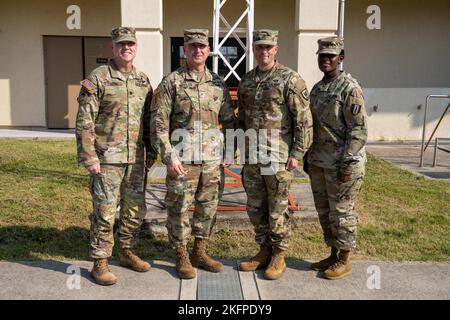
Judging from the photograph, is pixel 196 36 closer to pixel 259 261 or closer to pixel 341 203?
pixel 341 203

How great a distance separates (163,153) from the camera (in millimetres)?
3523

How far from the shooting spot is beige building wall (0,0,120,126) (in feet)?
37.1

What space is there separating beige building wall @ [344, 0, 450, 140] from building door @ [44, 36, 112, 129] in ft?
20.3

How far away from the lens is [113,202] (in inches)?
141

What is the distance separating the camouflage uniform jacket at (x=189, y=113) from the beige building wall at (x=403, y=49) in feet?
26.9

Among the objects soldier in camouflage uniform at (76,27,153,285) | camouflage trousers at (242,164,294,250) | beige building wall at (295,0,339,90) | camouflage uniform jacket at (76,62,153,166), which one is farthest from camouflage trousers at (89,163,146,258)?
beige building wall at (295,0,339,90)

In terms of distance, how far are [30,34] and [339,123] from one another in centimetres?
1003

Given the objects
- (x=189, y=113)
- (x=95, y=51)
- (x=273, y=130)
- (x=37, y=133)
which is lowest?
(x=37, y=133)

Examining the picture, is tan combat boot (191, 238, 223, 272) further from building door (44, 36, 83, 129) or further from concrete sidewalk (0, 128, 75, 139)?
building door (44, 36, 83, 129)

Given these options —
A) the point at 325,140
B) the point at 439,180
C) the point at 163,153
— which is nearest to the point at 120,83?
the point at 163,153

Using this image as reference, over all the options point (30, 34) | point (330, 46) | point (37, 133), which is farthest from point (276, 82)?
point (30, 34)

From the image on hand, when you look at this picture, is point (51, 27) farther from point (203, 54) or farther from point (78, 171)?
point (203, 54)

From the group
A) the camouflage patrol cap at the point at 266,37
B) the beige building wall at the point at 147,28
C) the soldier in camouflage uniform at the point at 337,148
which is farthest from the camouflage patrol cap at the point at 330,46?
the beige building wall at the point at 147,28
